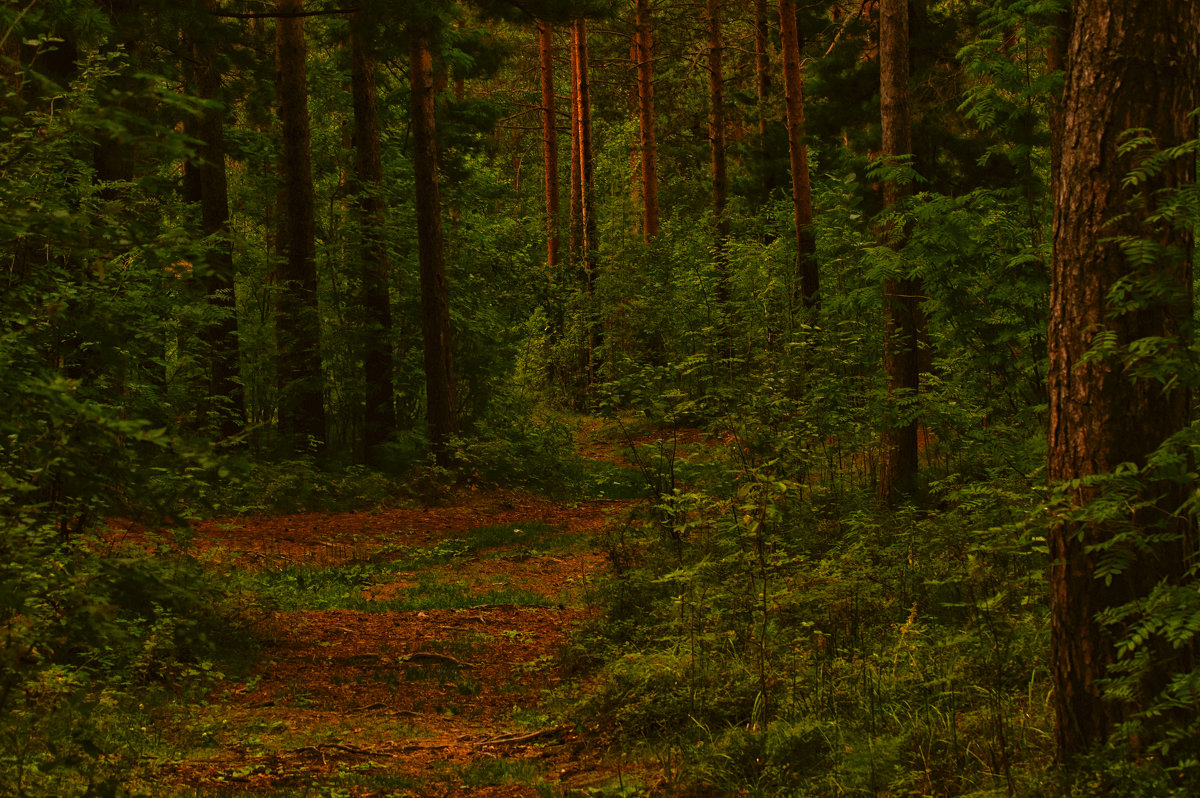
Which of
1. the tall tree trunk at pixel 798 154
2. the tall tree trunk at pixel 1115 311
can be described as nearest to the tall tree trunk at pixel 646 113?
the tall tree trunk at pixel 798 154

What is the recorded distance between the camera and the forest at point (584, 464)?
13.3 ft

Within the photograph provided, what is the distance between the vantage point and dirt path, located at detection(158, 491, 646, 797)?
5766mm

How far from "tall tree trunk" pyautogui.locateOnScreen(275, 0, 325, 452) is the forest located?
8 centimetres

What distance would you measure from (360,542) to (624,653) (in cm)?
627

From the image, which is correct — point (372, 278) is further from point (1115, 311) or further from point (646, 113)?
point (1115, 311)

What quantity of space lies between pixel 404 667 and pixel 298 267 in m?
9.44

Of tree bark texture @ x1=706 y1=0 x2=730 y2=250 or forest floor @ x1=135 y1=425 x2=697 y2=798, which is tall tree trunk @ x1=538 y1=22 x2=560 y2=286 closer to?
tree bark texture @ x1=706 y1=0 x2=730 y2=250

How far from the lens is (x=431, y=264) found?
609 inches

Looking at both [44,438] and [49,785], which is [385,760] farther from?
[44,438]

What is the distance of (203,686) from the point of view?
7305mm

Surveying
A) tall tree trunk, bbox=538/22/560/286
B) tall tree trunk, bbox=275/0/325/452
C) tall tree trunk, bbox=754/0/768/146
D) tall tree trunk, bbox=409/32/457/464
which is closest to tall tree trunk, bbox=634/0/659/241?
tall tree trunk, bbox=538/22/560/286

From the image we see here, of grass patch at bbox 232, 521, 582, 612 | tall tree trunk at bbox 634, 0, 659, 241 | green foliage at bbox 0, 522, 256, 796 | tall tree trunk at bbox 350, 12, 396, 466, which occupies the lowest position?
grass patch at bbox 232, 521, 582, 612

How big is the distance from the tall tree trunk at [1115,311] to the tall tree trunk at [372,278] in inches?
521

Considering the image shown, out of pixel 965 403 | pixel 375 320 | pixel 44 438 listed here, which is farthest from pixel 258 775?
pixel 375 320
